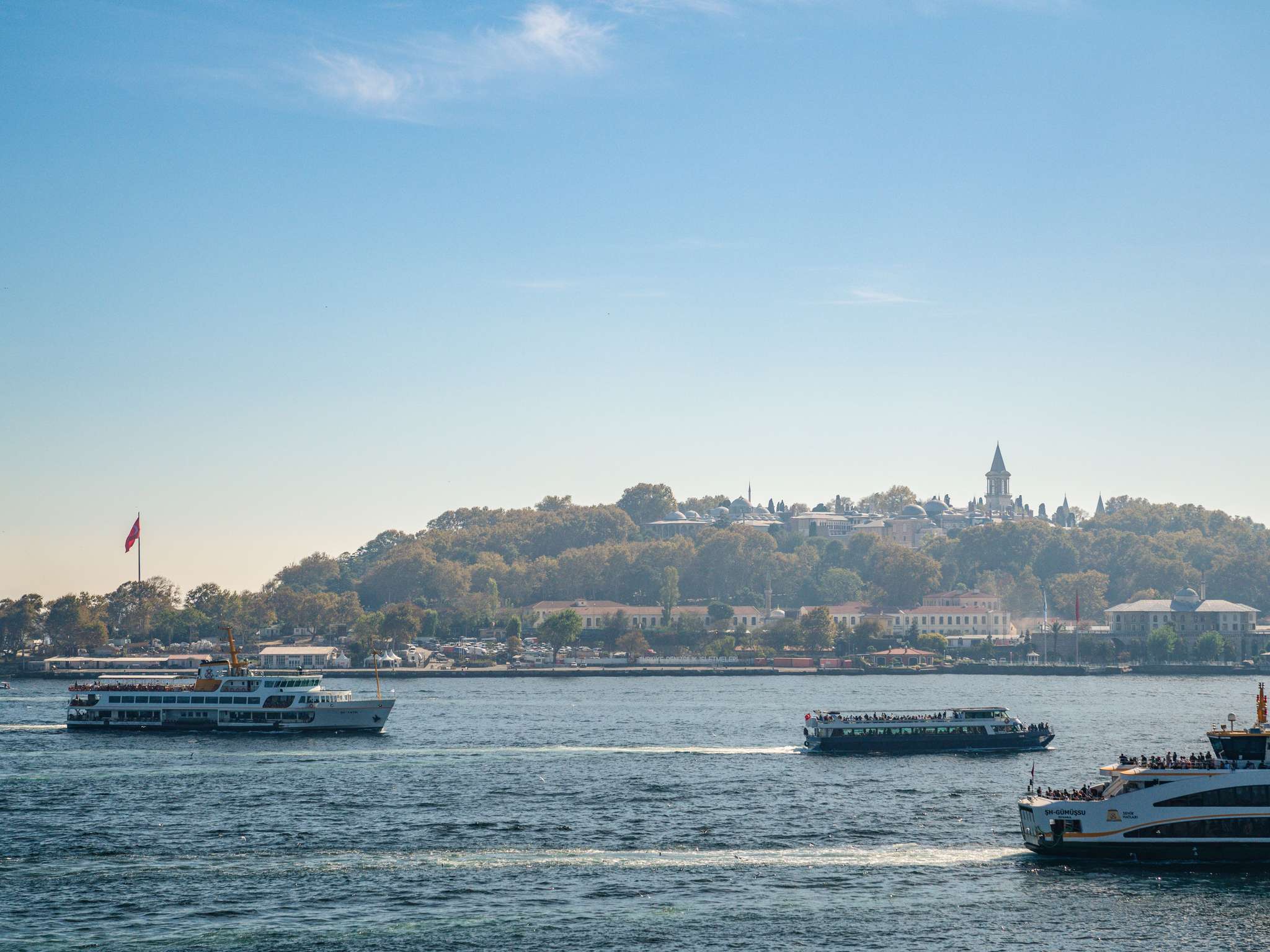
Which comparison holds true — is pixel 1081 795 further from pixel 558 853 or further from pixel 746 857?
pixel 558 853

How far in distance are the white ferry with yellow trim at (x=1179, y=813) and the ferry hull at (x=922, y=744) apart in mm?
39548

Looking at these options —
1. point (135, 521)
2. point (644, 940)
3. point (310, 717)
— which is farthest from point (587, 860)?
point (135, 521)

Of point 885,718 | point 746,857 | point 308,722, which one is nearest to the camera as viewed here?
point 746,857

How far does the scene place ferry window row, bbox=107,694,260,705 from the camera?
108 metres

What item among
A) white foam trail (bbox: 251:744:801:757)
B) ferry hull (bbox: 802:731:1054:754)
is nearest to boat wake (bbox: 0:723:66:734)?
white foam trail (bbox: 251:744:801:757)

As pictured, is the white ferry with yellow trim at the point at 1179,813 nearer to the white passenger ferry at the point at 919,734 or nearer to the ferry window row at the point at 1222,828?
the ferry window row at the point at 1222,828

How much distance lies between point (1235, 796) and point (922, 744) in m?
42.5

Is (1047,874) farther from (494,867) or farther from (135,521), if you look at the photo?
(135,521)

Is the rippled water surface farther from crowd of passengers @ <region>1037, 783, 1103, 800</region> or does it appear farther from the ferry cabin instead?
the ferry cabin

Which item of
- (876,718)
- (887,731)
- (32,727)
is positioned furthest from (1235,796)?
(32,727)

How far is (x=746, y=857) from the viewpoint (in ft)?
183

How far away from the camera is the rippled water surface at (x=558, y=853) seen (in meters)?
45.2

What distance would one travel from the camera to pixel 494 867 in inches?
2128

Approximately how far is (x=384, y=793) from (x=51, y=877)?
21906mm
